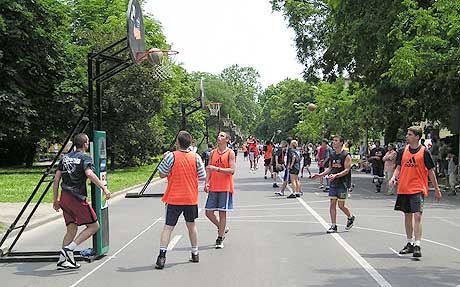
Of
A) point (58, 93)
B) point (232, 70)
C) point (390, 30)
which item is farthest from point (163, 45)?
point (232, 70)

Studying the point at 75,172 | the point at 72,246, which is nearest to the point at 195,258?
the point at 72,246

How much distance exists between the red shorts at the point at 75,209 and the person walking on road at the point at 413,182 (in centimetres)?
454

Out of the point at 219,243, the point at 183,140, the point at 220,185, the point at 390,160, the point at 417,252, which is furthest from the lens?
the point at 390,160

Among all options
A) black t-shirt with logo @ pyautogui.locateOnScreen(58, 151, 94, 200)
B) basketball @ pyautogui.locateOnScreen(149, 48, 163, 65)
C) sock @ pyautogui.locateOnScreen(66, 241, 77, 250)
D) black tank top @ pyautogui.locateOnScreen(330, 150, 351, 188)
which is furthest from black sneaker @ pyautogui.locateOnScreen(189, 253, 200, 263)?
basketball @ pyautogui.locateOnScreen(149, 48, 163, 65)

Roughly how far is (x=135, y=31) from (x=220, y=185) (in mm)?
2900

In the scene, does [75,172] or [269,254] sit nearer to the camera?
[75,172]

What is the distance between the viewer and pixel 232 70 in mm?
151875

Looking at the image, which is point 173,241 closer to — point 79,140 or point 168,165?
point 168,165

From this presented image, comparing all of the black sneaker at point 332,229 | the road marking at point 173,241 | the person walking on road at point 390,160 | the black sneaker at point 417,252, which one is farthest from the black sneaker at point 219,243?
the person walking on road at point 390,160

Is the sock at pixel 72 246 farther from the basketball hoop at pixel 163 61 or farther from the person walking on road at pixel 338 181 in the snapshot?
the basketball hoop at pixel 163 61

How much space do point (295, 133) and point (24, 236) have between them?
292 feet

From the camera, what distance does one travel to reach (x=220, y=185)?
10.7m

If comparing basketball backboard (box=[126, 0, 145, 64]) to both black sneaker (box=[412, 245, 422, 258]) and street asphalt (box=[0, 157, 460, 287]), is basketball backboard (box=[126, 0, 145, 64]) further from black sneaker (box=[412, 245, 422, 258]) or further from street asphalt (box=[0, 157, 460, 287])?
black sneaker (box=[412, 245, 422, 258])

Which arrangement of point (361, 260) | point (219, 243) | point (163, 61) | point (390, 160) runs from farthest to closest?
point (390, 160) → point (163, 61) → point (219, 243) → point (361, 260)
